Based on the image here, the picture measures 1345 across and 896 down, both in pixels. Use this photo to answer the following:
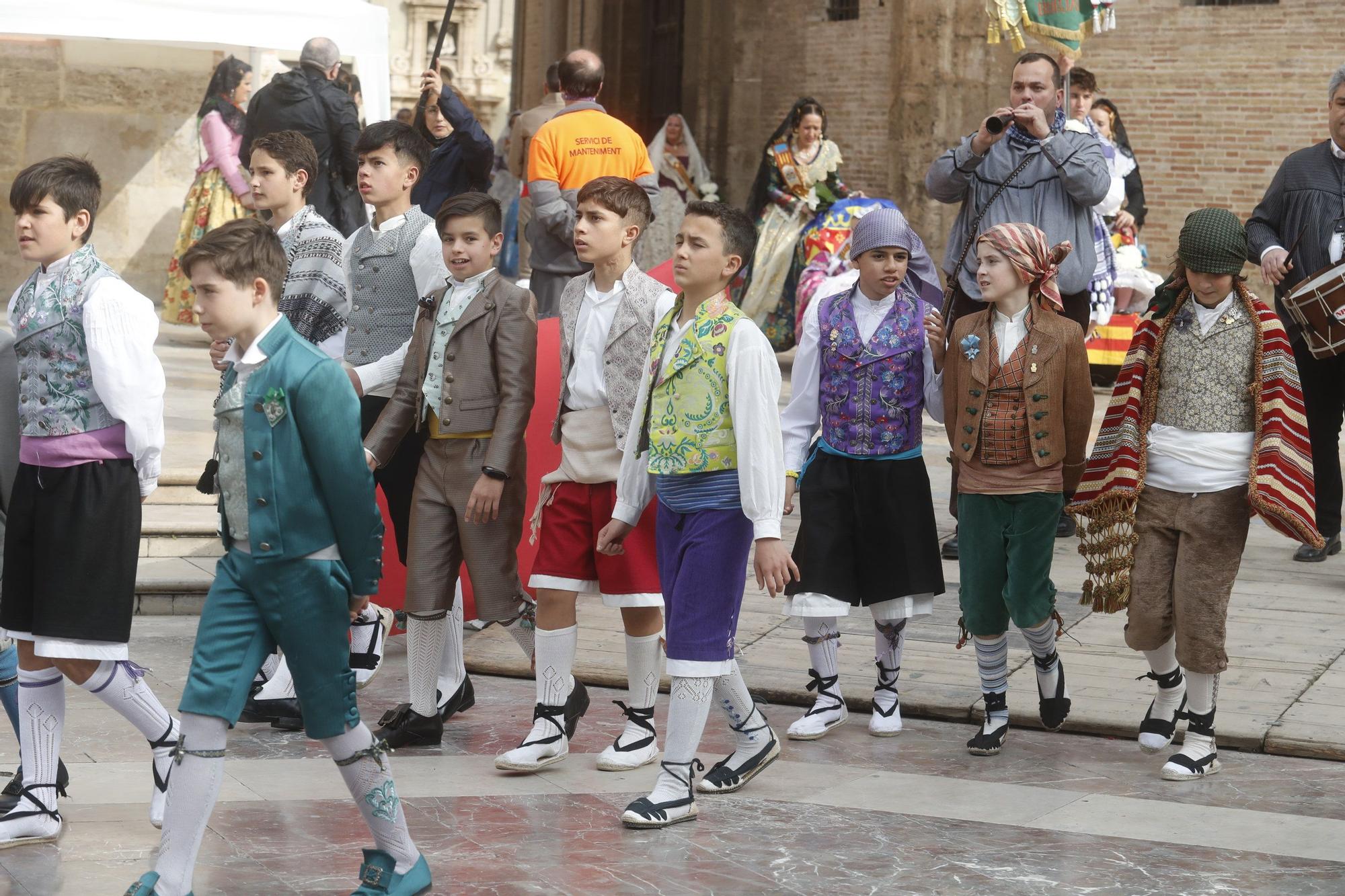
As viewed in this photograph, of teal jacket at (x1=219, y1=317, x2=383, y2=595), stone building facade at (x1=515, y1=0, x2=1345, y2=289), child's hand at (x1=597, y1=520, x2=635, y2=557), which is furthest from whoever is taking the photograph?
stone building facade at (x1=515, y1=0, x2=1345, y2=289)

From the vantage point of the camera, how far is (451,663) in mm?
6020

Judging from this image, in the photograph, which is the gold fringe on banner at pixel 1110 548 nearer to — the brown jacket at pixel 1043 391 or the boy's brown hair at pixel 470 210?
the brown jacket at pixel 1043 391

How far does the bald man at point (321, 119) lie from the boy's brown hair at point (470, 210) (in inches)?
191

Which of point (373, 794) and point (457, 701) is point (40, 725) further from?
point (457, 701)

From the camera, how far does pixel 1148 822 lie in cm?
501

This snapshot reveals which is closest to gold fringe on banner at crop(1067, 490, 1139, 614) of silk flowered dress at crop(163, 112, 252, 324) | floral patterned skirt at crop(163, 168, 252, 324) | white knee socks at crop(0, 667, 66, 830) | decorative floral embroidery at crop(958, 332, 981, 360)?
decorative floral embroidery at crop(958, 332, 981, 360)

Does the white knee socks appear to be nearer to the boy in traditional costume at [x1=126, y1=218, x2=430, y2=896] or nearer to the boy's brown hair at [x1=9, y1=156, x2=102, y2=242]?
the boy in traditional costume at [x1=126, y1=218, x2=430, y2=896]

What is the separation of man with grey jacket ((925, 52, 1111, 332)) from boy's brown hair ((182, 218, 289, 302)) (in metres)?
3.61

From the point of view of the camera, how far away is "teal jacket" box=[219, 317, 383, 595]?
13.6ft

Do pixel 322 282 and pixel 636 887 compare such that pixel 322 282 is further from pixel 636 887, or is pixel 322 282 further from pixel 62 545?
pixel 636 887

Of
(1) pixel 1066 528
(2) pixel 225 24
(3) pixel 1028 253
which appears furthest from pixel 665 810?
(2) pixel 225 24

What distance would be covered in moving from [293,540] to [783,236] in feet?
33.5

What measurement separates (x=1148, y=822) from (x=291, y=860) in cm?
230

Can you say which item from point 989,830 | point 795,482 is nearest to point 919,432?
point 795,482
